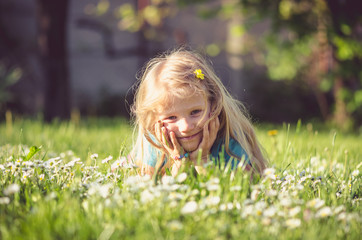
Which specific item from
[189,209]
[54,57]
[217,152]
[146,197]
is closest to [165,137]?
[217,152]

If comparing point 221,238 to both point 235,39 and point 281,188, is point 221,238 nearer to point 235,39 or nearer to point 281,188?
point 281,188

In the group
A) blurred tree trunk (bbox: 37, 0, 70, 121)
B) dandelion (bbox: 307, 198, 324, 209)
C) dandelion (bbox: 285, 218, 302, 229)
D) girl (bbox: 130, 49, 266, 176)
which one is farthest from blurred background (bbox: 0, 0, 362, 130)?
dandelion (bbox: 285, 218, 302, 229)

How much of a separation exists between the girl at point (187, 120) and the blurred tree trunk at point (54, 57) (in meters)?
4.53

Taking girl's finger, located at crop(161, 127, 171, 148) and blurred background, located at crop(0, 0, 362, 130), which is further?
blurred background, located at crop(0, 0, 362, 130)

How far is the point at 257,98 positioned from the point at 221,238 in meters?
10.4

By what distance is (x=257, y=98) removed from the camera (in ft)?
37.9

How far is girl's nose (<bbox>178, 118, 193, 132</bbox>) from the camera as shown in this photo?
8.02 ft

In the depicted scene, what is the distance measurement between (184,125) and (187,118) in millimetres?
58

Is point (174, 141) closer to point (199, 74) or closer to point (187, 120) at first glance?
point (187, 120)

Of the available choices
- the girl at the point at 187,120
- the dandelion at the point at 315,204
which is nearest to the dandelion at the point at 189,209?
the dandelion at the point at 315,204

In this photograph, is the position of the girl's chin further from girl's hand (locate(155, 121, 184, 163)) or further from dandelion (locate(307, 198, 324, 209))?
dandelion (locate(307, 198, 324, 209))

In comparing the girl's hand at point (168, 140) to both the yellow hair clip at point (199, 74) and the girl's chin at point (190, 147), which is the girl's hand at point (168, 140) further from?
the yellow hair clip at point (199, 74)

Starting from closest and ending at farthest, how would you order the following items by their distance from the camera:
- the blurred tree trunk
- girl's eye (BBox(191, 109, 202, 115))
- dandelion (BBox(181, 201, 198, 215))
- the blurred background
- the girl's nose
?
dandelion (BBox(181, 201, 198, 215)) → the girl's nose → girl's eye (BBox(191, 109, 202, 115)) → the blurred tree trunk → the blurred background

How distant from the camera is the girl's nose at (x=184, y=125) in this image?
8.02 ft
